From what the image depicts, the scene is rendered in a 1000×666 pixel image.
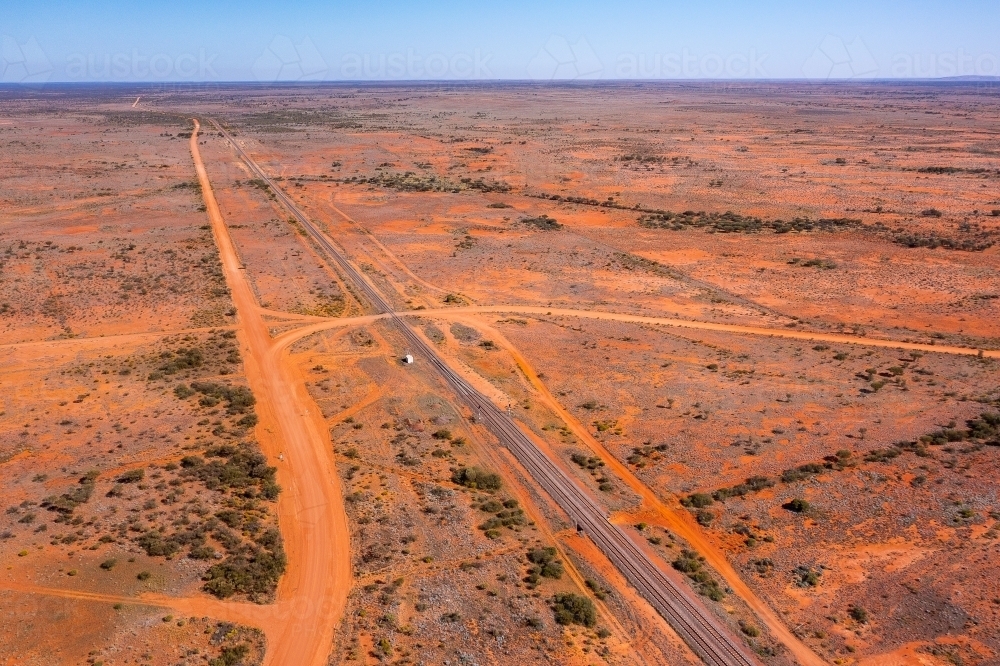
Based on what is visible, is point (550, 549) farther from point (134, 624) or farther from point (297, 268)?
point (297, 268)

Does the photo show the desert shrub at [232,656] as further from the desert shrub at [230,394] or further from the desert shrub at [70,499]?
the desert shrub at [230,394]

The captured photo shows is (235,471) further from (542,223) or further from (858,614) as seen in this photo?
→ (542,223)

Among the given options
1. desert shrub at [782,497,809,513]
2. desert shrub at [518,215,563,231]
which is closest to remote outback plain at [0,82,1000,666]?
desert shrub at [782,497,809,513]

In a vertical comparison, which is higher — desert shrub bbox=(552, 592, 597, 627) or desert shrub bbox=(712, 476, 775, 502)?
desert shrub bbox=(712, 476, 775, 502)

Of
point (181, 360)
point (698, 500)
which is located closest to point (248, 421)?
point (181, 360)

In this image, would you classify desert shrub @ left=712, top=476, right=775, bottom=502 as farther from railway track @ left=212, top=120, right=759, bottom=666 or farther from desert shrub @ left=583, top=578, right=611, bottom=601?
desert shrub @ left=583, top=578, right=611, bottom=601

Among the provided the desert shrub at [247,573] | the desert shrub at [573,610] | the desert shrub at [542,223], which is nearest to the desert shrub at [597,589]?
the desert shrub at [573,610]

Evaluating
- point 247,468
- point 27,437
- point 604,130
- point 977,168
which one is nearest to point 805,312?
point 247,468
